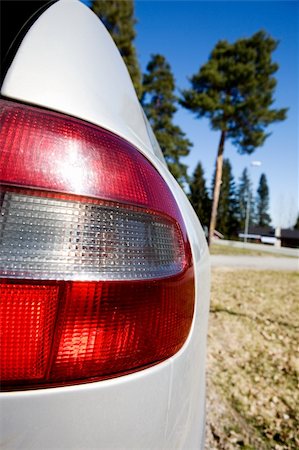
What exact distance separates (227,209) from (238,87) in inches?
1903

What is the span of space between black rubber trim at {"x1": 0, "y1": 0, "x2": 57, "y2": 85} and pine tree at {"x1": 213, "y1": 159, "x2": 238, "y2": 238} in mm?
62850

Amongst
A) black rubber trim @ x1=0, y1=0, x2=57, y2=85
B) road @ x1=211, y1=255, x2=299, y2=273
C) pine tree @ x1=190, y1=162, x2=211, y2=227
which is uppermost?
pine tree @ x1=190, y1=162, x2=211, y2=227

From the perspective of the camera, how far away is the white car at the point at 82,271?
21.0 inches

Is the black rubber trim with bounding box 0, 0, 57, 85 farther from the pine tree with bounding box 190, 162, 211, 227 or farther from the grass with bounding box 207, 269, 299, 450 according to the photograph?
the pine tree with bounding box 190, 162, 211, 227

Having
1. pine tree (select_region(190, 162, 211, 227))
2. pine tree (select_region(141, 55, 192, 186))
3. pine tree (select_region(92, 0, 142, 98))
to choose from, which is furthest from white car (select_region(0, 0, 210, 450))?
pine tree (select_region(190, 162, 211, 227))

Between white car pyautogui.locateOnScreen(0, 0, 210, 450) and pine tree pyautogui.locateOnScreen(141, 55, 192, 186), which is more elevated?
pine tree pyautogui.locateOnScreen(141, 55, 192, 186)

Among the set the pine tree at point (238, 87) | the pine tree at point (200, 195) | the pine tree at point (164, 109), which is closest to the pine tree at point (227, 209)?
the pine tree at point (200, 195)

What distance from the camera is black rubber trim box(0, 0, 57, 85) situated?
2.24 feet

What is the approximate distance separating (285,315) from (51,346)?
15.1 ft

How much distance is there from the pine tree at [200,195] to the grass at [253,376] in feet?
122

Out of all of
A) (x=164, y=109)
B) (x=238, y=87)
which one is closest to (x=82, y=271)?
(x=238, y=87)

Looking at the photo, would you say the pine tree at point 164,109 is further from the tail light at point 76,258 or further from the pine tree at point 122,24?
the tail light at point 76,258

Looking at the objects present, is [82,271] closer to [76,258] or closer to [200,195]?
[76,258]

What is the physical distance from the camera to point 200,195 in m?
50.7
